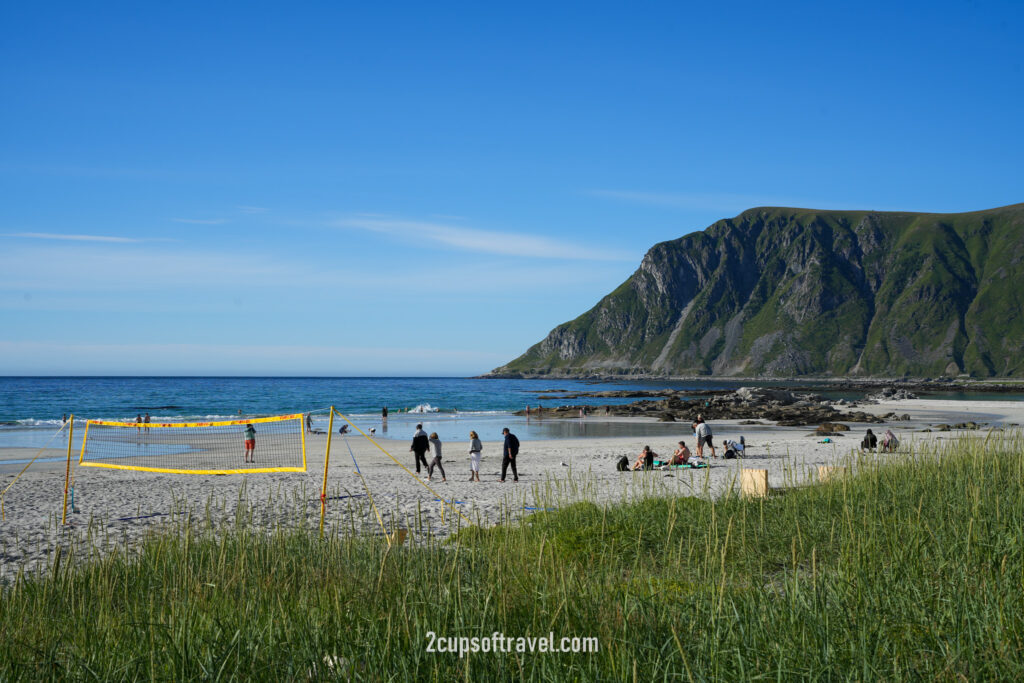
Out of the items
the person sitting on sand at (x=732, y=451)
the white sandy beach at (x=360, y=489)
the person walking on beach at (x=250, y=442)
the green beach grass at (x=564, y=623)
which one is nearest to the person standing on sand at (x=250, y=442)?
the person walking on beach at (x=250, y=442)

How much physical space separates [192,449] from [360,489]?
1865 cm

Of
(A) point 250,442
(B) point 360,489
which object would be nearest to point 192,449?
(A) point 250,442

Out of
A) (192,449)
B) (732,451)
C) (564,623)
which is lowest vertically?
(192,449)

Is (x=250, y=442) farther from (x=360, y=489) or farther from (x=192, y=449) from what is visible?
(x=360, y=489)

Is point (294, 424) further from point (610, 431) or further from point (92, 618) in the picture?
point (92, 618)

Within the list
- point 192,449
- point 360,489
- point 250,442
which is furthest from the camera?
point 192,449

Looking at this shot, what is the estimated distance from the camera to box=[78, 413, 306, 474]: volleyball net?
75.5ft

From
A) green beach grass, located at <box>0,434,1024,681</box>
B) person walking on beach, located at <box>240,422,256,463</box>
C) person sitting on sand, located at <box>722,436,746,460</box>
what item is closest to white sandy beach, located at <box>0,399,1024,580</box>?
person sitting on sand, located at <box>722,436,746,460</box>

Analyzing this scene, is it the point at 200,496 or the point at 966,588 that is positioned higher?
the point at 966,588

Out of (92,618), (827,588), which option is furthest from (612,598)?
(92,618)

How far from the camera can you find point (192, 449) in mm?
32062

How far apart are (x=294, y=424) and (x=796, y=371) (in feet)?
525

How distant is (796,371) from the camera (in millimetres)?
186750

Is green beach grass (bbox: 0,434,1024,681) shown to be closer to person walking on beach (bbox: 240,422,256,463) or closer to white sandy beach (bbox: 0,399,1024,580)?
white sandy beach (bbox: 0,399,1024,580)
